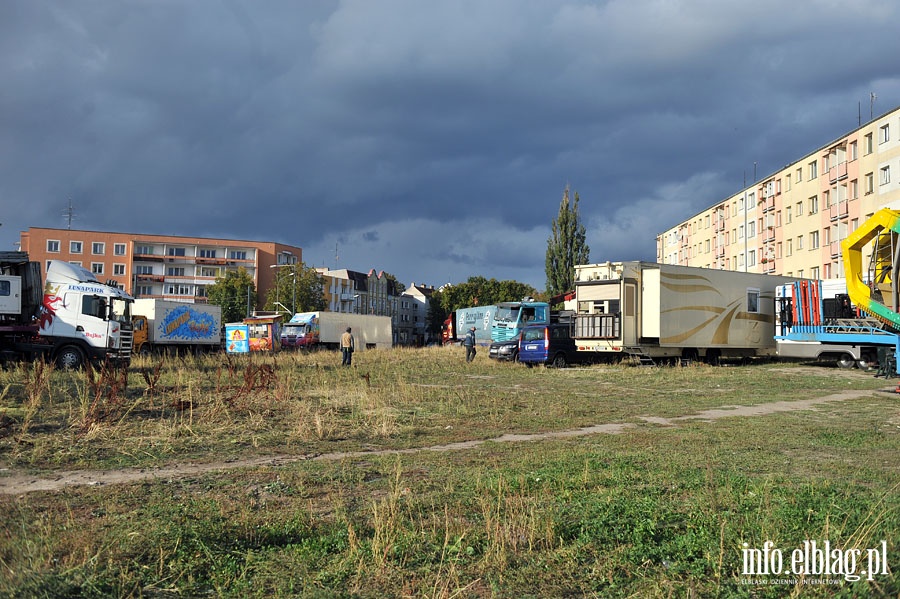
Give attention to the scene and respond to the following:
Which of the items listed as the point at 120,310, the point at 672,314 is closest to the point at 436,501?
the point at 672,314

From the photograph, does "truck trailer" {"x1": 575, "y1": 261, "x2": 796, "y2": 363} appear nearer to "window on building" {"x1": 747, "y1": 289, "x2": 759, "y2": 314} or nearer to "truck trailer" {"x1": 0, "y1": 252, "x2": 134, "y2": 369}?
"window on building" {"x1": 747, "y1": 289, "x2": 759, "y2": 314}

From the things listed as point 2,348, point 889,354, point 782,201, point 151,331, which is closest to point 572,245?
point 782,201

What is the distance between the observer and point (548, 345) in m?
27.2

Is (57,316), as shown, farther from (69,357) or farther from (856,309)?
(856,309)

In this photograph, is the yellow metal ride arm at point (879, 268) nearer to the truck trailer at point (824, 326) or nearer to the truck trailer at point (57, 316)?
the truck trailer at point (824, 326)

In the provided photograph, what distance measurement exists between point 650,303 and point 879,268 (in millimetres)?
8621

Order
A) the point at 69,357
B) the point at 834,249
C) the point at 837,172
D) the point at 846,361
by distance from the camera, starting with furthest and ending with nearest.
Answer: the point at 834,249 < the point at 837,172 < the point at 846,361 < the point at 69,357

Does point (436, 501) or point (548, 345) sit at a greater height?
point (548, 345)

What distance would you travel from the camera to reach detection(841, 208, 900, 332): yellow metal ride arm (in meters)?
17.9

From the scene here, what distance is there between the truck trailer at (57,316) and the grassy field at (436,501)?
1143cm

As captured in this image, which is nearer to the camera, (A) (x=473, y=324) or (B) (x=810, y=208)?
(B) (x=810, y=208)

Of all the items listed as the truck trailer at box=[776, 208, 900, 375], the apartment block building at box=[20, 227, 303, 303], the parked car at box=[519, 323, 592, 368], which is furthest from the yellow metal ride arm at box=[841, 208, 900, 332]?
the apartment block building at box=[20, 227, 303, 303]

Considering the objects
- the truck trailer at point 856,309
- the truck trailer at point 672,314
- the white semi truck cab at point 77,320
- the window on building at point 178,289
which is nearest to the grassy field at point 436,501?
the truck trailer at point 856,309

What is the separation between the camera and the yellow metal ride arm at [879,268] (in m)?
17.9
